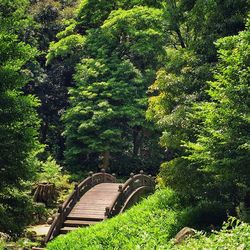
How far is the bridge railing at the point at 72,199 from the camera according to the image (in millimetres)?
16336

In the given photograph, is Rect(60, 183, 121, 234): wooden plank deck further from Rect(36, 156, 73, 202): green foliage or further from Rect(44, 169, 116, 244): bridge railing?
Rect(36, 156, 73, 202): green foliage

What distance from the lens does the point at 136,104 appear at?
2683cm

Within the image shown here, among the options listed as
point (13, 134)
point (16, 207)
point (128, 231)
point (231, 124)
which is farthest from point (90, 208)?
point (231, 124)

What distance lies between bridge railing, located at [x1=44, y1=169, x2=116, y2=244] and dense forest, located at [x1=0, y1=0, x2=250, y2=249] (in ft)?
5.42

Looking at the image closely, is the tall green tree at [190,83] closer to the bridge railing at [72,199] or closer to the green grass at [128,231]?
the green grass at [128,231]

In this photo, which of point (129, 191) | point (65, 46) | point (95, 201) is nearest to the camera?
point (95, 201)

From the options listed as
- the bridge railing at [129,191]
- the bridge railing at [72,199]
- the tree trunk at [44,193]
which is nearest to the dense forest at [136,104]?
the tree trunk at [44,193]

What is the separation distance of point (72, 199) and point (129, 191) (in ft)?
10.1

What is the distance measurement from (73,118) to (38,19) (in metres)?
→ 10.5

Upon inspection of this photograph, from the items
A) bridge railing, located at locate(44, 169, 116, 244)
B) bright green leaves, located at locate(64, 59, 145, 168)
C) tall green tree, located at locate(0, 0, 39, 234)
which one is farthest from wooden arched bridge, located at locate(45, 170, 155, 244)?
bright green leaves, located at locate(64, 59, 145, 168)

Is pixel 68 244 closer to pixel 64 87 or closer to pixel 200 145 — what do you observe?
pixel 200 145

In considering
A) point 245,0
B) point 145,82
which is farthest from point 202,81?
point 145,82

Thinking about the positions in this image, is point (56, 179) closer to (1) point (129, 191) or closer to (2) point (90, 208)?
(1) point (129, 191)

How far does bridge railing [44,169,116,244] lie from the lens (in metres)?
16.3
